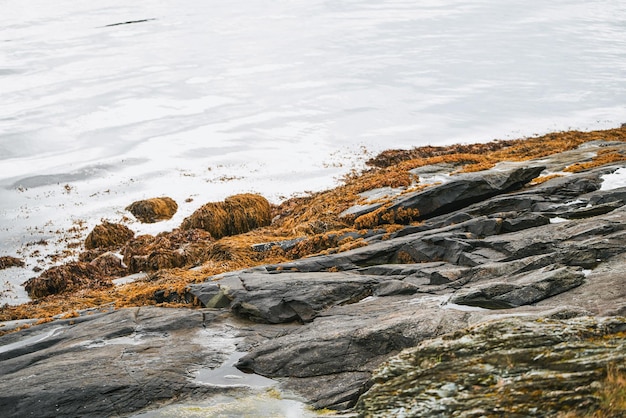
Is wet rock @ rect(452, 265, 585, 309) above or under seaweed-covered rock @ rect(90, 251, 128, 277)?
above

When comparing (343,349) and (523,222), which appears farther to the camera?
(523,222)

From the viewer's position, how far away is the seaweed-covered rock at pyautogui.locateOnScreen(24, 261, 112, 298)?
15.6 meters

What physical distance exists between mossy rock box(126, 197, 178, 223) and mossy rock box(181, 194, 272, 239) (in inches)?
51.3

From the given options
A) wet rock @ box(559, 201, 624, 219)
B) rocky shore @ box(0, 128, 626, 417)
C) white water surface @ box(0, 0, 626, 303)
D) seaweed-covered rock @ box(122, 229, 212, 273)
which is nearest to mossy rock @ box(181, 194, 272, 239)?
seaweed-covered rock @ box(122, 229, 212, 273)

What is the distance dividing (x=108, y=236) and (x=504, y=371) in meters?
15.3

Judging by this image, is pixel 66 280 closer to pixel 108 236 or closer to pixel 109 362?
pixel 108 236

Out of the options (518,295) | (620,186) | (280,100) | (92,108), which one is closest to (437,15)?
(280,100)

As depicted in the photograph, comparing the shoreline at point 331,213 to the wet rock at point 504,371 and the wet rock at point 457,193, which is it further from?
the wet rock at point 504,371

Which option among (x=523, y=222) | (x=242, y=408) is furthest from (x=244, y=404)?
(x=523, y=222)

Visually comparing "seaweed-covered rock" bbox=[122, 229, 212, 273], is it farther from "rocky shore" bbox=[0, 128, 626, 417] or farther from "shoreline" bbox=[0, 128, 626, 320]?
"shoreline" bbox=[0, 128, 626, 320]

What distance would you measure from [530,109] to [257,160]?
46.7 feet

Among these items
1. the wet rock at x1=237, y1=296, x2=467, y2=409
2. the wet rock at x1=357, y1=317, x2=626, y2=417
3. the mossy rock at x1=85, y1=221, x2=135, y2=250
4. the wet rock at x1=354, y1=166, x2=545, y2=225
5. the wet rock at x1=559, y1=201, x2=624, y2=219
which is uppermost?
the wet rock at x1=357, y1=317, x2=626, y2=417

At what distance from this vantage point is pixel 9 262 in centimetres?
1720

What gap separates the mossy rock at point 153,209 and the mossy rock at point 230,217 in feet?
4.28
